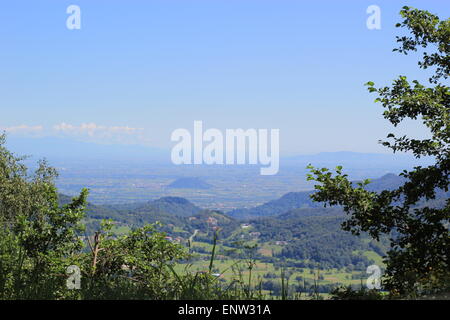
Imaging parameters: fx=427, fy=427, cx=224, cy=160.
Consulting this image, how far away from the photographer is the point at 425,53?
1366 centimetres

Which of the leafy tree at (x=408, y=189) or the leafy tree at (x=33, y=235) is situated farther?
the leafy tree at (x=408, y=189)

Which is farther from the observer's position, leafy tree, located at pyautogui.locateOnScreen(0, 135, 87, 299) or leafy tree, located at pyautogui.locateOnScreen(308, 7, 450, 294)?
leafy tree, located at pyautogui.locateOnScreen(308, 7, 450, 294)

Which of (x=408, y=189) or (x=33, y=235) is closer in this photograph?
(x=408, y=189)

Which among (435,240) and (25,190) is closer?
(435,240)
